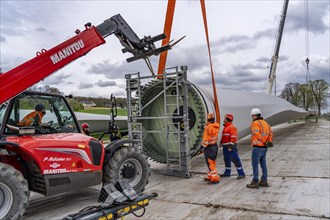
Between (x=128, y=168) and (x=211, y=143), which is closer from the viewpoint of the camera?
(x=128, y=168)

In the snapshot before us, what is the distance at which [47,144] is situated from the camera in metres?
4.63

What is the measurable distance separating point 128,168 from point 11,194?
2356mm

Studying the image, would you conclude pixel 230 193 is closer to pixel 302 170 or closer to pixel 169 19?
pixel 302 170

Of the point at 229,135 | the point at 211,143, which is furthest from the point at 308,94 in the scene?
the point at 211,143

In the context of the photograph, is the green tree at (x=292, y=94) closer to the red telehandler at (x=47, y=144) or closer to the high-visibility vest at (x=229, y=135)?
the high-visibility vest at (x=229, y=135)

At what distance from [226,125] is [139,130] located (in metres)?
2.49

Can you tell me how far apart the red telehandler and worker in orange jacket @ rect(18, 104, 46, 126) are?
3cm

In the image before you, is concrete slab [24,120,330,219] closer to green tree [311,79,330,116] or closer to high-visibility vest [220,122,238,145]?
high-visibility vest [220,122,238,145]

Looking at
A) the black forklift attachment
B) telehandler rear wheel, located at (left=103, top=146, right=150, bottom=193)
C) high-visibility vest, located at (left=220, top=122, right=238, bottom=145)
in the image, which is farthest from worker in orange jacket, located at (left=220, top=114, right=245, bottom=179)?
the black forklift attachment

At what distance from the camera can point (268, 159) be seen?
34.0 feet

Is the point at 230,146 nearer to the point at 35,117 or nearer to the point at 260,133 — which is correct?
the point at 260,133

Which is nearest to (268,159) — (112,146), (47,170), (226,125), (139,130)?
(226,125)

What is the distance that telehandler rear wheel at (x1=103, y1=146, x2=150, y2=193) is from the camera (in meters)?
5.72

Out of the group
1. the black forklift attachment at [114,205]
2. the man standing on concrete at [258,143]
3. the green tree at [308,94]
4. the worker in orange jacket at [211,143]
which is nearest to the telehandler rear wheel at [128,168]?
the worker in orange jacket at [211,143]
